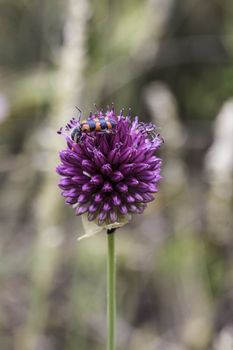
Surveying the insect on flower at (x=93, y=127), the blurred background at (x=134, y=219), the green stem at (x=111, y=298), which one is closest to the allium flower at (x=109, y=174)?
the insect on flower at (x=93, y=127)

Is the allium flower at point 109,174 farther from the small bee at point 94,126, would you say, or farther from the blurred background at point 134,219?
the blurred background at point 134,219

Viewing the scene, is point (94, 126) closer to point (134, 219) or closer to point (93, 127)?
point (93, 127)

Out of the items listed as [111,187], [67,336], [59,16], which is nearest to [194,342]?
[67,336]

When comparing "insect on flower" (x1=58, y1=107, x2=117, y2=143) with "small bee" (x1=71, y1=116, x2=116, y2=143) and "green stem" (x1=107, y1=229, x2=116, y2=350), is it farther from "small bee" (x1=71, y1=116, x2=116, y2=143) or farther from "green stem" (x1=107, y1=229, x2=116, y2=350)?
"green stem" (x1=107, y1=229, x2=116, y2=350)

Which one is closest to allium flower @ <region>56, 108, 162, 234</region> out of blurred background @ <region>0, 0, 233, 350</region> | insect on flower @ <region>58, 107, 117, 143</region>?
insect on flower @ <region>58, 107, 117, 143</region>

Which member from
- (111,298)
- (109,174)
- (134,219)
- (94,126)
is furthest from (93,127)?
(134,219)

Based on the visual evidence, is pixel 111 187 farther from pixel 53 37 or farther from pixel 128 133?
pixel 53 37
